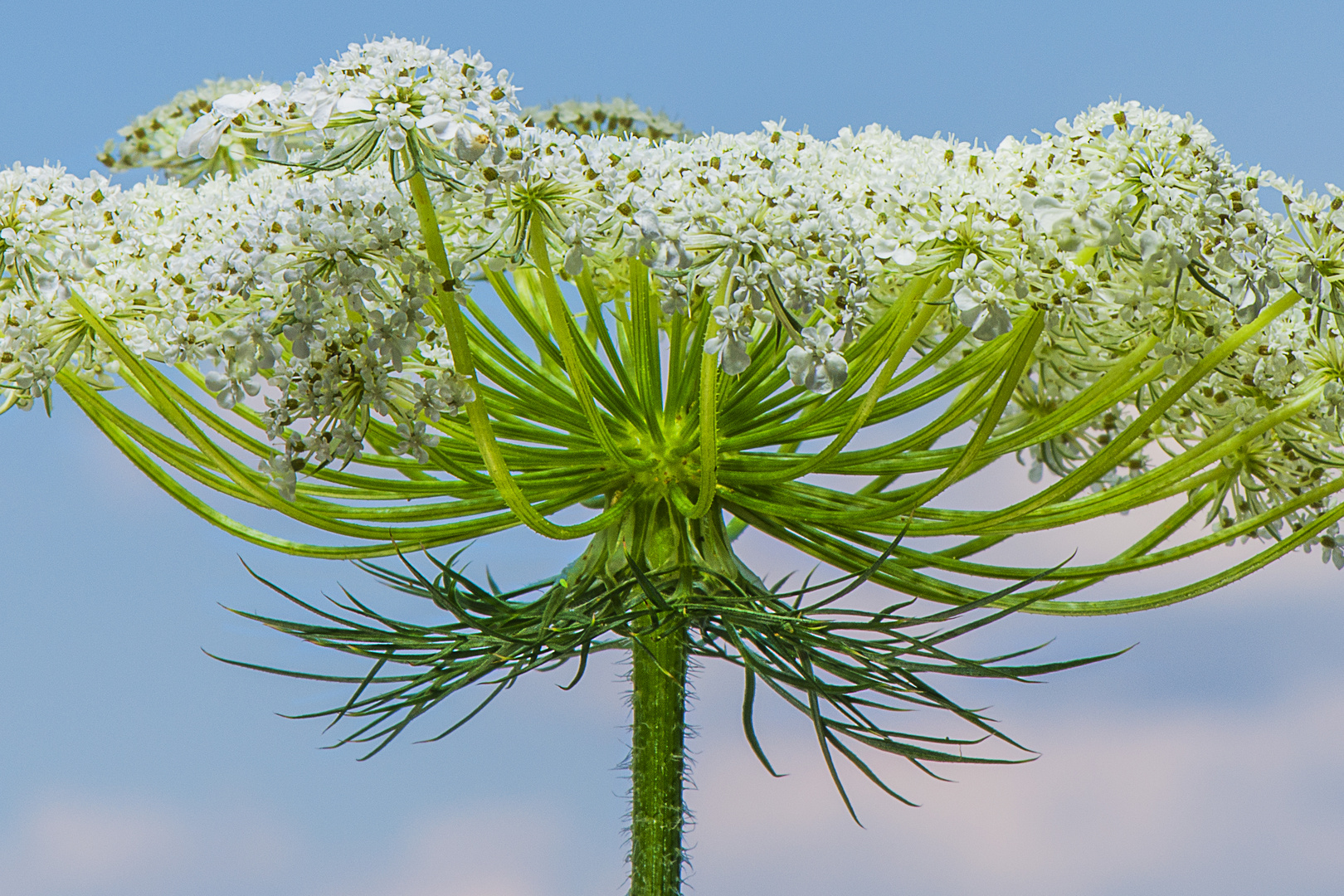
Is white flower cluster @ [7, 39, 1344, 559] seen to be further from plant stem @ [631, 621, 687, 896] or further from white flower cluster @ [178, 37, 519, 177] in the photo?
plant stem @ [631, 621, 687, 896]

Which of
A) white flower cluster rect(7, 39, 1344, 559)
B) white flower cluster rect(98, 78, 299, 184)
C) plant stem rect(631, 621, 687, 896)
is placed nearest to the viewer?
white flower cluster rect(7, 39, 1344, 559)

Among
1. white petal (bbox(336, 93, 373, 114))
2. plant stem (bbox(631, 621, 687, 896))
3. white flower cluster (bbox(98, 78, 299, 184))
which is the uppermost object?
white flower cluster (bbox(98, 78, 299, 184))

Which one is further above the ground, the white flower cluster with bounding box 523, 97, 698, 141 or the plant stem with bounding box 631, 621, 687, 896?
the white flower cluster with bounding box 523, 97, 698, 141

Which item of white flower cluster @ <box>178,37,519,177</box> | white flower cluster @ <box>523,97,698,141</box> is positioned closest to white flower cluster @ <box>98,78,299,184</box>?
white flower cluster @ <box>523,97,698,141</box>

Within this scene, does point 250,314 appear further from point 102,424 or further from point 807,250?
point 807,250

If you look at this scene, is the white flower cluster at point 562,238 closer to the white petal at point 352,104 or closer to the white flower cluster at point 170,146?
the white petal at point 352,104

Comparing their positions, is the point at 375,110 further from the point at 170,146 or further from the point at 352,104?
the point at 170,146

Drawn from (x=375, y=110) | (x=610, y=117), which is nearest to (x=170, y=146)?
(x=610, y=117)
